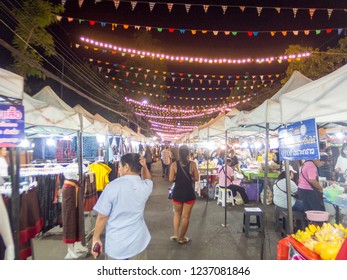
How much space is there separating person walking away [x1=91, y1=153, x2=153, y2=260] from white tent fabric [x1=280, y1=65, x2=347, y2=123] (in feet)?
7.10

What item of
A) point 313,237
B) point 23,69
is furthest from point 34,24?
point 313,237

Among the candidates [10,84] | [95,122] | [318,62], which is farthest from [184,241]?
[318,62]

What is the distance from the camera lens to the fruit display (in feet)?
9.19

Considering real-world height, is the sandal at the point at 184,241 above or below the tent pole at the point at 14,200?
below

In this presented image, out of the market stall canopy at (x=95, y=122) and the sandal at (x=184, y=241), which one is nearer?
the sandal at (x=184, y=241)

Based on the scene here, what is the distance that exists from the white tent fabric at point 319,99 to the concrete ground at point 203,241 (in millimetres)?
2098

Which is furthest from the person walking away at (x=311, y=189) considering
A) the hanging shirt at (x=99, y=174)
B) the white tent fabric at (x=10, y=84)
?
the white tent fabric at (x=10, y=84)

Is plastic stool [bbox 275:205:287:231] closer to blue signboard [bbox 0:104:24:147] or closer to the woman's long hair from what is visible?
the woman's long hair

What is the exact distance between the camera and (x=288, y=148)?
Answer: 3.99m

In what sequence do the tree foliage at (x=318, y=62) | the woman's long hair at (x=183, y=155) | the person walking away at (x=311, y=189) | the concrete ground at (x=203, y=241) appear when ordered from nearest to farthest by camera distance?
1. the concrete ground at (x=203, y=241)
2. the woman's long hair at (x=183, y=155)
3. the person walking away at (x=311, y=189)
4. the tree foliage at (x=318, y=62)

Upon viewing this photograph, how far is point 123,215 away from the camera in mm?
2805

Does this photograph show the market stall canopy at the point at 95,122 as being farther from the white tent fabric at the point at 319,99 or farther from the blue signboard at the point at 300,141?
the white tent fabric at the point at 319,99

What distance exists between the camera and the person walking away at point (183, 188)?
5.38 metres
